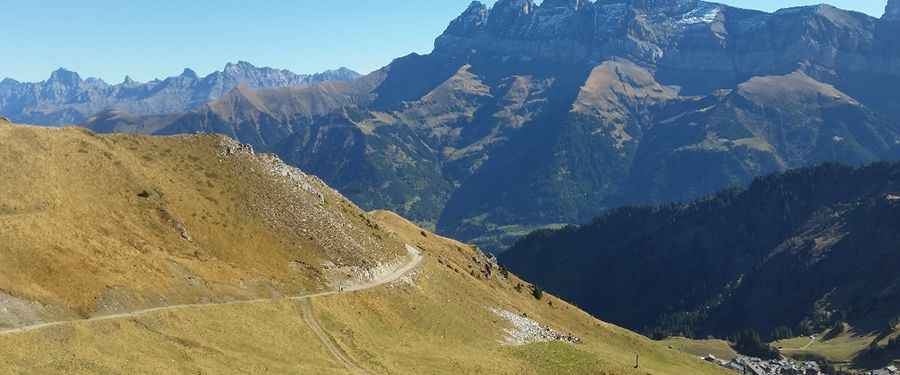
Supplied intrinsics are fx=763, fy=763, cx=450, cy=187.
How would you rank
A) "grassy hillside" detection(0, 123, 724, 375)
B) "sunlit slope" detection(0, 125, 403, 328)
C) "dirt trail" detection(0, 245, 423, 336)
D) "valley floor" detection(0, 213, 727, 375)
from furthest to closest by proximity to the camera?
"sunlit slope" detection(0, 125, 403, 328) < "grassy hillside" detection(0, 123, 724, 375) < "dirt trail" detection(0, 245, 423, 336) < "valley floor" detection(0, 213, 727, 375)

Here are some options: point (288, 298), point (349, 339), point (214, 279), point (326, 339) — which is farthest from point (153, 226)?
point (349, 339)

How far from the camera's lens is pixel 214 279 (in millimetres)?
96312

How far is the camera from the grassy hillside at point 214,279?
74.1 meters

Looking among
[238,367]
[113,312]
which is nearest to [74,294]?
[113,312]

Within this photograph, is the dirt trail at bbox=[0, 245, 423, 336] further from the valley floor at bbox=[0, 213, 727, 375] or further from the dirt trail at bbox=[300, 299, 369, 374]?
the dirt trail at bbox=[300, 299, 369, 374]

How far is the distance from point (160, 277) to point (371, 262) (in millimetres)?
44576

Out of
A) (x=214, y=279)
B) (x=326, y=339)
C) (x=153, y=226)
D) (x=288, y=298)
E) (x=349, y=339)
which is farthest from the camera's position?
(x=153, y=226)

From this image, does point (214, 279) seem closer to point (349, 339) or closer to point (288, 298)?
point (288, 298)

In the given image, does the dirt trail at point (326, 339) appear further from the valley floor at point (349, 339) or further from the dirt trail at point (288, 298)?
the dirt trail at point (288, 298)

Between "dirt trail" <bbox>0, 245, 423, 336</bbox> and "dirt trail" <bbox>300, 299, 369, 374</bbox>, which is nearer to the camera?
"dirt trail" <bbox>0, 245, 423, 336</bbox>

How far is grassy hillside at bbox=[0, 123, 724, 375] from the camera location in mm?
74062

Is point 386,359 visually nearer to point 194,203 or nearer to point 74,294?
point 74,294

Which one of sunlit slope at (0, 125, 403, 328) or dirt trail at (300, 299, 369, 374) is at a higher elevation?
sunlit slope at (0, 125, 403, 328)

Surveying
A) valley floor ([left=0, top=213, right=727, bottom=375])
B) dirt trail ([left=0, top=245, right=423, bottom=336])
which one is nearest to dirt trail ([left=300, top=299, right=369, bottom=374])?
valley floor ([left=0, top=213, right=727, bottom=375])
